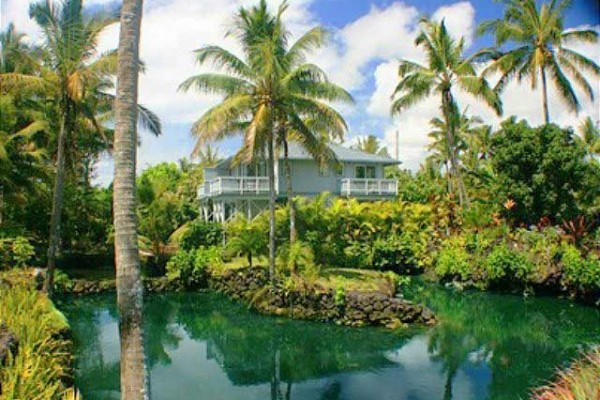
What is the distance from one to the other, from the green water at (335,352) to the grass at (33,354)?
6.72 feet

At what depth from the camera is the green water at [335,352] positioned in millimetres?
10805

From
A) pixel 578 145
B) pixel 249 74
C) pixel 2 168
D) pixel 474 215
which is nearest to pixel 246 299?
pixel 249 74

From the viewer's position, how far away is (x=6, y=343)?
6.76m

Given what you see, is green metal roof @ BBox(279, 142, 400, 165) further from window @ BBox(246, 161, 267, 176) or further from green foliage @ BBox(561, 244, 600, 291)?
green foliage @ BBox(561, 244, 600, 291)

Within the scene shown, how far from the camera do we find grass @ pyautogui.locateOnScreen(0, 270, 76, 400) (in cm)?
593

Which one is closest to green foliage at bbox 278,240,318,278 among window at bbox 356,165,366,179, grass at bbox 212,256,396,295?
grass at bbox 212,256,396,295

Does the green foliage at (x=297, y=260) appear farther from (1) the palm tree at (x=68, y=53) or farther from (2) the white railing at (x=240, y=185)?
(2) the white railing at (x=240, y=185)

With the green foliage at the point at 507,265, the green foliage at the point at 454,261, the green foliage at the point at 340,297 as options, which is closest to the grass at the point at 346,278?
the green foliage at the point at 340,297

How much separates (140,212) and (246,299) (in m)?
8.22

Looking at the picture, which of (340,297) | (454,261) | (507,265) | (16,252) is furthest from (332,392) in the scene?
(454,261)

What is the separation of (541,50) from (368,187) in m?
11.8

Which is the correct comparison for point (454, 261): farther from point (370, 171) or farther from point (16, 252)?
point (16, 252)

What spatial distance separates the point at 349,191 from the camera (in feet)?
102

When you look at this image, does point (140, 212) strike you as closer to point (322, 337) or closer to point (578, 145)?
point (322, 337)
